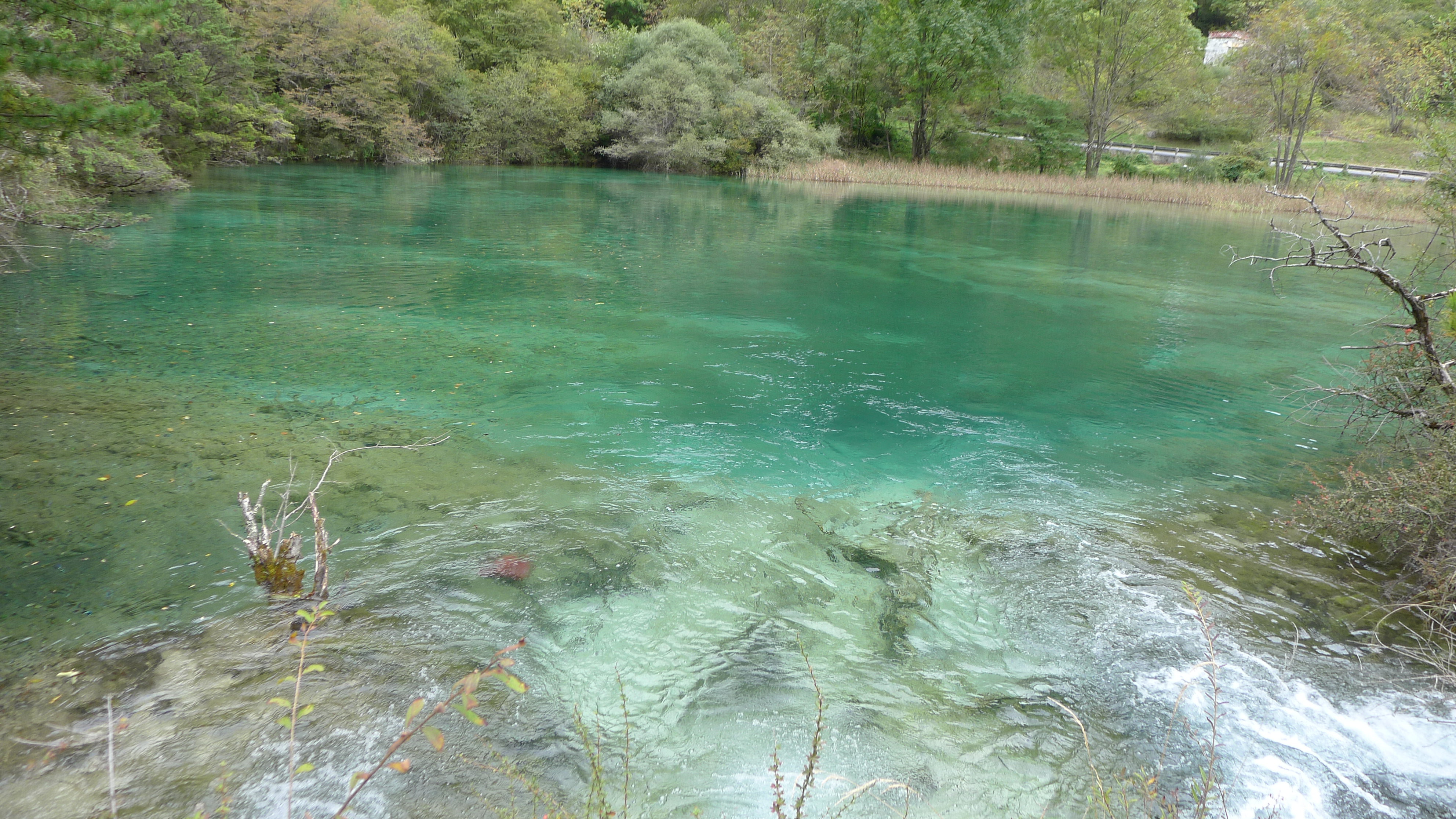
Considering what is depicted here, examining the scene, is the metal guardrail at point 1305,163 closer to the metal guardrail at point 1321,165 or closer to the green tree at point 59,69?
the metal guardrail at point 1321,165

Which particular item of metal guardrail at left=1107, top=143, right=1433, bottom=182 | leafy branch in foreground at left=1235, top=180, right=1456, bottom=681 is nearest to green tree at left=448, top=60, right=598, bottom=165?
metal guardrail at left=1107, top=143, right=1433, bottom=182

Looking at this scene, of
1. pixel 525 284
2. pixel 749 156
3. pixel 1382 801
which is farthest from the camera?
pixel 749 156

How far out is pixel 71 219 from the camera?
1340 cm

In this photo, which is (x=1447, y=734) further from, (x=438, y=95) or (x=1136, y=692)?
(x=438, y=95)

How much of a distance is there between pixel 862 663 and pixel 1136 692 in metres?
1.61

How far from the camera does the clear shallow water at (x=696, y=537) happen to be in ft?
14.2

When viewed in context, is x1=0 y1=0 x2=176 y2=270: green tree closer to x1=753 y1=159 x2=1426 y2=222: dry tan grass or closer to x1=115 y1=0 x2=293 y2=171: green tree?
x1=115 y1=0 x2=293 y2=171: green tree

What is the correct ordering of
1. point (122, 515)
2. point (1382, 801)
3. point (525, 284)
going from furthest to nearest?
point (525, 284) → point (122, 515) → point (1382, 801)

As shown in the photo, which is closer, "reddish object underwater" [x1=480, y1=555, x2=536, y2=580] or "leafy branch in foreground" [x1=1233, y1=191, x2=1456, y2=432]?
"reddish object underwater" [x1=480, y1=555, x2=536, y2=580]

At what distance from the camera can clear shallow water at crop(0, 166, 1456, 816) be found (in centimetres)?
432

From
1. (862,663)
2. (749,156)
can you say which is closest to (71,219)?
(862,663)

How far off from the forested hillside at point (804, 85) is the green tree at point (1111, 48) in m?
0.11

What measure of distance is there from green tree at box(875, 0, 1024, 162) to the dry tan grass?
14.8 feet

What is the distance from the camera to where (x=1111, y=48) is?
1841 inches
